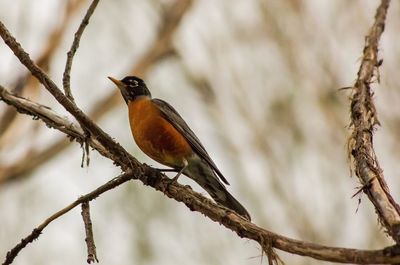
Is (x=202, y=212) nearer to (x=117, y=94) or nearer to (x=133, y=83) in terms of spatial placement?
(x=133, y=83)

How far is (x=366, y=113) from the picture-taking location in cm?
323

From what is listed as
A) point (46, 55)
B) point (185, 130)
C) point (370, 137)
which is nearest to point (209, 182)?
point (185, 130)

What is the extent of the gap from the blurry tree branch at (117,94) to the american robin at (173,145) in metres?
3.03

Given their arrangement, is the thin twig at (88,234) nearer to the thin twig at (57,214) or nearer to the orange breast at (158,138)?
the thin twig at (57,214)

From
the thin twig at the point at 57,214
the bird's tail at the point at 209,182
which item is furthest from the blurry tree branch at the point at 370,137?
the bird's tail at the point at 209,182

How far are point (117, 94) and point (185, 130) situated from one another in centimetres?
325

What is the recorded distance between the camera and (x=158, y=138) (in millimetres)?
5062

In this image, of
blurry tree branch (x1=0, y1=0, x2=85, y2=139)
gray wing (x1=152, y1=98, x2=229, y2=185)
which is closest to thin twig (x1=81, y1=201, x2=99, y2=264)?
gray wing (x1=152, y1=98, x2=229, y2=185)

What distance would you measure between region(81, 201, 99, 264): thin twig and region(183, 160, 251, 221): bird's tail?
4.92ft

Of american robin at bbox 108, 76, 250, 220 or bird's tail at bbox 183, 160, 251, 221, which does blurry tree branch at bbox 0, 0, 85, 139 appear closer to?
american robin at bbox 108, 76, 250, 220

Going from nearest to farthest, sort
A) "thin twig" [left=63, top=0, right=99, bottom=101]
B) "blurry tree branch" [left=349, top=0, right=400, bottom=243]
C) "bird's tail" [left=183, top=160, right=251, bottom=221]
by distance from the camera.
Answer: "blurry tree branch" [left=349, top=0, right=400, bottom=243] < "thin twig" [left=63, top=0, right=99, bottom=101] < "bird's tail" [left=183, top=160, right=251, bottom=221]

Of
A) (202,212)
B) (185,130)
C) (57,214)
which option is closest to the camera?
(57,214)

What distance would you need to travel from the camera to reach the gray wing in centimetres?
508

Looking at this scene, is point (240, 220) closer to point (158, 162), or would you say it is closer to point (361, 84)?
point (361, 84)
